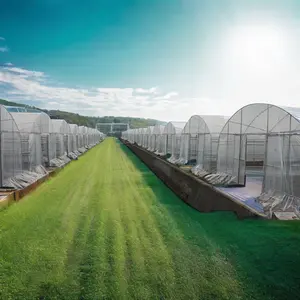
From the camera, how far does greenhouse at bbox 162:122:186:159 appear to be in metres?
24.3

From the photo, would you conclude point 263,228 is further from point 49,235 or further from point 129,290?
point 49,235

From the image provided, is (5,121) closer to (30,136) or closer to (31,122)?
(30,136)

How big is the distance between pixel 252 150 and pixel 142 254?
1446 centimetres

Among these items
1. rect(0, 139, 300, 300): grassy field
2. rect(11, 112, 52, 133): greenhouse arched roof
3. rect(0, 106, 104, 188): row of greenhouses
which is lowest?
rect(0, 139, 300, 300): grassy field

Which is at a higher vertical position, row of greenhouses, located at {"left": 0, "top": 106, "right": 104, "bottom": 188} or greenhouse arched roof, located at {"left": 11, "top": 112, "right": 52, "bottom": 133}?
greenhouse arched roof, located at {"left": 11, "top": 112, "right": 52, "bottom": 133}

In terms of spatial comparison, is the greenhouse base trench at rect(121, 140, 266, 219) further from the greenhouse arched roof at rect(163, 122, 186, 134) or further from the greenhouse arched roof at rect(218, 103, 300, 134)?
the greenhouse arched roof at rect(163, 122, 186, 134)

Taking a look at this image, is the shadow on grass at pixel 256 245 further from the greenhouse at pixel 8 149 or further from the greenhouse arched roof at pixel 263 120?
the greenhouse at pixel 8 149

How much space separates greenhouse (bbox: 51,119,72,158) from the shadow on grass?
53.5 ft

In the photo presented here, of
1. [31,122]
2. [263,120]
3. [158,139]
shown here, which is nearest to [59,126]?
[31,122]

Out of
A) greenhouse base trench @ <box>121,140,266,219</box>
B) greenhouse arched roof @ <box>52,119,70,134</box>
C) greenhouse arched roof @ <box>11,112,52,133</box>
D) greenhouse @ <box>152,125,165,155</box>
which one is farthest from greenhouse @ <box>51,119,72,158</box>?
greenhouse base trench @ <box>121,140,266,219</box>

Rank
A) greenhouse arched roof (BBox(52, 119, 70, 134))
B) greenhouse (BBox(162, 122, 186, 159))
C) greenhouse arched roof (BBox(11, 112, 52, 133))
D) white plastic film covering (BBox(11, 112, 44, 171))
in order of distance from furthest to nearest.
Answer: greenhouse (BBox(162, 122, 186, 159)), greenhouse arched roof (BBox(52, 119, 70, 134)), greenhouse arched roof (BBox(11, 112, 52, 133)), white plastic film covering (BBox(11, 112, 44, 171))

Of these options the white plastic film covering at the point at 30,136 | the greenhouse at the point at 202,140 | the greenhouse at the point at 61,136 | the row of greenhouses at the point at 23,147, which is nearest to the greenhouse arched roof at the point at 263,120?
the greenhouse at the point at 202,140

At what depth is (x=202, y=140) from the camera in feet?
58.3

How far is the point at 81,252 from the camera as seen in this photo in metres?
5.96
